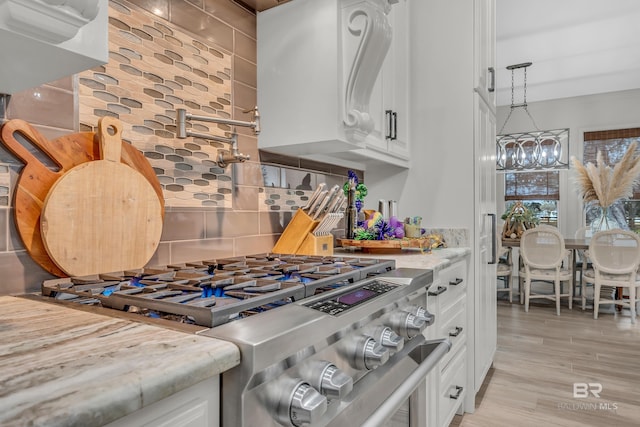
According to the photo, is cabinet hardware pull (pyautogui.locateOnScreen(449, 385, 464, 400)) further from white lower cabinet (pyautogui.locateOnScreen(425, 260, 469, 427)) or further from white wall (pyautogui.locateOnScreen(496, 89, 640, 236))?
white wall (pyautogui.locateOnScreen(496, 89, 640, 236))

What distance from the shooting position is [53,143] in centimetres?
102

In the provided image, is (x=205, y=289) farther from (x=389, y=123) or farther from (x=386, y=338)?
(x=389, y=123)

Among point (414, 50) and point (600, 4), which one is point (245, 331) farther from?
point (600, 4)

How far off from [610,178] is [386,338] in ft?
16.3

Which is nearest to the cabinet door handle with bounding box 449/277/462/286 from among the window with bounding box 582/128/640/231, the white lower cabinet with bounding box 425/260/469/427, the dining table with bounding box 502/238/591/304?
the white lower cabinet with bounding box 425/260/469/427

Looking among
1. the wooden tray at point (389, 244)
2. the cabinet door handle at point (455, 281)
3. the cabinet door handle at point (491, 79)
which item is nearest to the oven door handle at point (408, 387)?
the cabinet door handle at point (455, 281)

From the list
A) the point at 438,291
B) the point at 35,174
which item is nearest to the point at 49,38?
the point at 35,174

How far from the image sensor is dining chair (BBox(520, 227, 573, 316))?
14.1 feet

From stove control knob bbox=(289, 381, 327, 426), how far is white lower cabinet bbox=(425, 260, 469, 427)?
920 millimetres

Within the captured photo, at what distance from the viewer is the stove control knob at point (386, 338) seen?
97 centimetres

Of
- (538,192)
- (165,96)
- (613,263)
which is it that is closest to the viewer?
(165,96)

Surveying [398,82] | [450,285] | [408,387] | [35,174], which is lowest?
[408,387]

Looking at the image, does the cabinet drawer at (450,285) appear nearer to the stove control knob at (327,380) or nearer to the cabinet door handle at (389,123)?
the cabinet door handle at (389,123)

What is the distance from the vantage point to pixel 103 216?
110 cm
